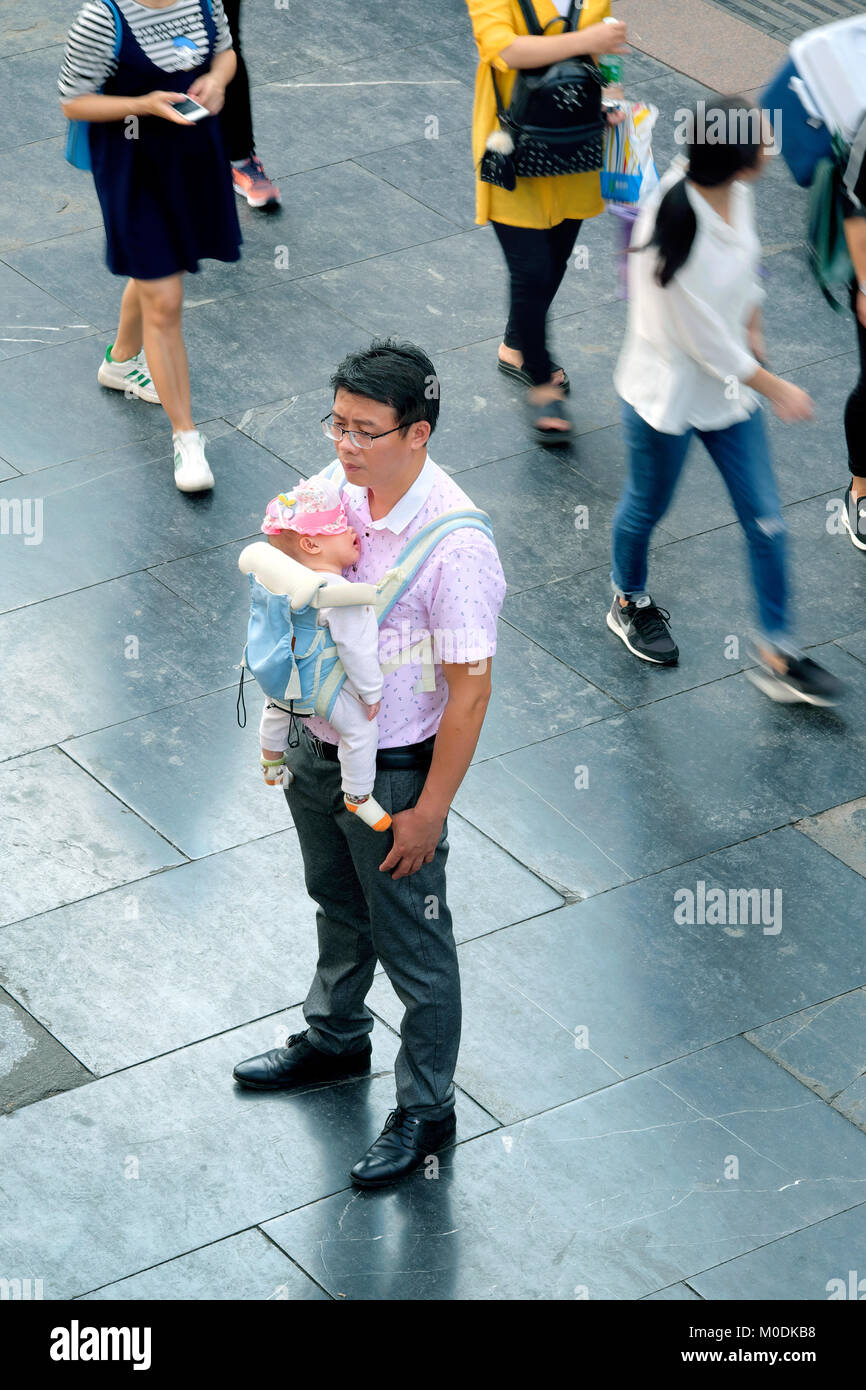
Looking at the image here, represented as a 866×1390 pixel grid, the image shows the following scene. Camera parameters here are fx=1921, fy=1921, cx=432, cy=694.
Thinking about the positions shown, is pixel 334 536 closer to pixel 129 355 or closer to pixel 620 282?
pixel 129 355

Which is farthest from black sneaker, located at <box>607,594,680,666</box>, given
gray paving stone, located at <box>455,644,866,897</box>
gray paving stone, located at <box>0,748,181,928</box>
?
gray paving stone, located at <box>0,748,181,928</box>

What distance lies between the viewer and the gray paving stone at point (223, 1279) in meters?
4.52

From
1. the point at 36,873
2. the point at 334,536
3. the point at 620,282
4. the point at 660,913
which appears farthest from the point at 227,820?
the point at 620,282

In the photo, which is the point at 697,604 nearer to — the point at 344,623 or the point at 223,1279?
the point at 344,623

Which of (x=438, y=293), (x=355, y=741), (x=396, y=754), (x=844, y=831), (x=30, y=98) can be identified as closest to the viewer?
(x=355, y=741)

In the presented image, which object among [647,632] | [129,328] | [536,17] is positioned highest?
[536,17]

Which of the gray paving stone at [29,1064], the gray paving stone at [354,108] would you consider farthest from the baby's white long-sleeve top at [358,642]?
the gray paving stone at [354,108]

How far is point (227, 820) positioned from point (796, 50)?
3199mm

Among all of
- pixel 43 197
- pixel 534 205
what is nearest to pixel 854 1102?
pixel 534 205

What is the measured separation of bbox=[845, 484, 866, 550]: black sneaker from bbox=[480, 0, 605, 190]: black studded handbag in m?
1.59

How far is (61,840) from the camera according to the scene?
230 inches

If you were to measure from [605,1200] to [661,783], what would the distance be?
5.55 ft

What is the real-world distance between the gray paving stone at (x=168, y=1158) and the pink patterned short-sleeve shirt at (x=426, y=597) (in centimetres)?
117

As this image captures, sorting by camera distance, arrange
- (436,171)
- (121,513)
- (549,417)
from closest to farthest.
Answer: (121,513) < (549,417) < (436,171)
